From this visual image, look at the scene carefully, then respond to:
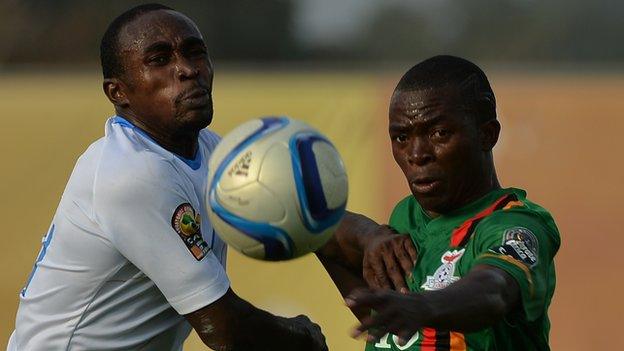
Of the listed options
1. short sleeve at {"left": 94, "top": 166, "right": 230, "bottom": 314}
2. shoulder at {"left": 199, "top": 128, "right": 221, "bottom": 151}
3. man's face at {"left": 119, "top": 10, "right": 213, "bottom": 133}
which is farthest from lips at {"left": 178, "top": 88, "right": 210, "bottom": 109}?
shoulder at {"left": 199, "top": 128, "right": 221, "bottom": 151}

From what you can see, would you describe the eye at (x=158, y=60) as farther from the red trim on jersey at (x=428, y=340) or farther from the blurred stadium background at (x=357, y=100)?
the blurred stadium background at (x=357, y=100)

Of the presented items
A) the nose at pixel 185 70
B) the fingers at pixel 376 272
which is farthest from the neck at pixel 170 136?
the fingers at pixel 376 272

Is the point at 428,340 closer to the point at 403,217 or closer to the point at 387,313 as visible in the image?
the point at 403,217

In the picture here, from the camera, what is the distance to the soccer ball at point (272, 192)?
14.6 feet

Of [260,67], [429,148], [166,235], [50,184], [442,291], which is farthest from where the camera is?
[260,67]

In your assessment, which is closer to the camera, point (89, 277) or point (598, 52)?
point (89, 277)

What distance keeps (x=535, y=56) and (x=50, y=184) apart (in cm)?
447

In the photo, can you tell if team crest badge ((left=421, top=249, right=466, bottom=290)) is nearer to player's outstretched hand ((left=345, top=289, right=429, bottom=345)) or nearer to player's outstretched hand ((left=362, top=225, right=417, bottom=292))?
player's outstretched hand ((left=362, top=225, right=417, bottom=292))

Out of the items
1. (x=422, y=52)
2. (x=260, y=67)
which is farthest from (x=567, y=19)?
(x=260, y=67)

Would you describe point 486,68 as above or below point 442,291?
below

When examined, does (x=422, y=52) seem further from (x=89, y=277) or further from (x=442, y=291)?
(x=442, y=291)

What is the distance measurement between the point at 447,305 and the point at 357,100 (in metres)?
6.89

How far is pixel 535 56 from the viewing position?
1143 centimetres

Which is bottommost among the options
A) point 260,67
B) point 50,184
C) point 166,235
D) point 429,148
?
point 50,184
